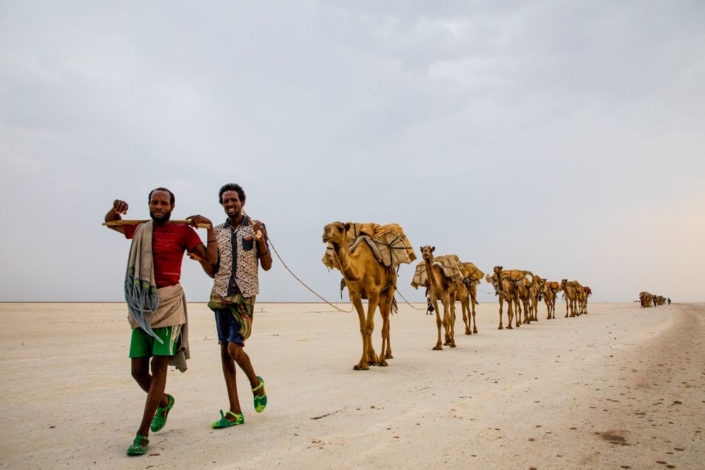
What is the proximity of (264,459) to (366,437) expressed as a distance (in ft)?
3.57

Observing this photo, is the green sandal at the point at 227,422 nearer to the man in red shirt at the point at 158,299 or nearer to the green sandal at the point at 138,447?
the man in red shirt at the point at 158,299

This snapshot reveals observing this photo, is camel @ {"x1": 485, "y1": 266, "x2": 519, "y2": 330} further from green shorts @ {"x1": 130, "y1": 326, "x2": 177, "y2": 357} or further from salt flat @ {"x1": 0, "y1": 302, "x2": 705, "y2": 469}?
green shorts @ {"x1": 130, "y1": 326, "x2": 177, "y2": 357}

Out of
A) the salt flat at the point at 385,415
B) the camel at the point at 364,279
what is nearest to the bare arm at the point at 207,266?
the salt flat at the point at 385,415

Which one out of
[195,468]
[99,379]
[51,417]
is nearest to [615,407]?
[195,468]

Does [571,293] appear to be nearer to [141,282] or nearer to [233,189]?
[233,189]

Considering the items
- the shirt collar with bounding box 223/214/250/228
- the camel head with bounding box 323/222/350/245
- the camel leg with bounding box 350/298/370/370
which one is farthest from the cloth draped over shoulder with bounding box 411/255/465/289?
the shirt collar with bounding box 223/214/250/228

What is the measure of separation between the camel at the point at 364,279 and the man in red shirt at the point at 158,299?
11.0ft

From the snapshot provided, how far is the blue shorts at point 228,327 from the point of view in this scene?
521cm

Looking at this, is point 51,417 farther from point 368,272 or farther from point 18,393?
point 368,272

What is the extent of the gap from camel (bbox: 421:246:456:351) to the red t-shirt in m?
9.04

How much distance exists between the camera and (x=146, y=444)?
4316 mm

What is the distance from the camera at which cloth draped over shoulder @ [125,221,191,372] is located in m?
4.52

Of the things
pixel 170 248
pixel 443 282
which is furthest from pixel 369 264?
pixel 443 282

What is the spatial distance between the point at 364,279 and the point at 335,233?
5.96ft
